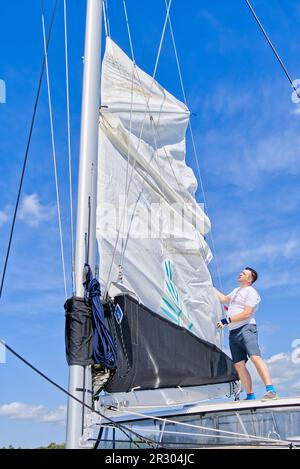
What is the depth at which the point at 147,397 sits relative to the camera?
6.54m

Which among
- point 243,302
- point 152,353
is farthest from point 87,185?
point 243,302

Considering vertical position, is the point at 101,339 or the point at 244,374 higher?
the point at 244,374

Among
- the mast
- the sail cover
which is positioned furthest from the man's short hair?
the mast

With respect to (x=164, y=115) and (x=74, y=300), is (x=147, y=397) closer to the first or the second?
(x=74, y=300)

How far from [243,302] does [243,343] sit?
54 cm

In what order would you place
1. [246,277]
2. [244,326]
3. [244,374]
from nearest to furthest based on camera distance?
[244,326], [244,374], [246,277]

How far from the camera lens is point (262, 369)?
23.6ft

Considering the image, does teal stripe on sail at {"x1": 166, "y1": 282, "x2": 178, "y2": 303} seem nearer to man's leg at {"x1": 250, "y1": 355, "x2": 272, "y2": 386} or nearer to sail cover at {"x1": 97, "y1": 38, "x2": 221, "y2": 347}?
sail cover at {"x1": 97, "y1": 38, "x2": 221, "y2": 347}

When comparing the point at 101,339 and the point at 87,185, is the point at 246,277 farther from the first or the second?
the point at 101,339

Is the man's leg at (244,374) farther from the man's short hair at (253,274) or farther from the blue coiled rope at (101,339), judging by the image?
the blue coiled rope at (101,339)

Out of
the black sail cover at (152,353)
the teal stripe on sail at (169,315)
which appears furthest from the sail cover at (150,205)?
the black sail cover at (152,353)

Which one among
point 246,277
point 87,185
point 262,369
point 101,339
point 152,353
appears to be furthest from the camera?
point 246,277

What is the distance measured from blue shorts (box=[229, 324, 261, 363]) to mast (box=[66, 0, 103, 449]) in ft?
8.69
